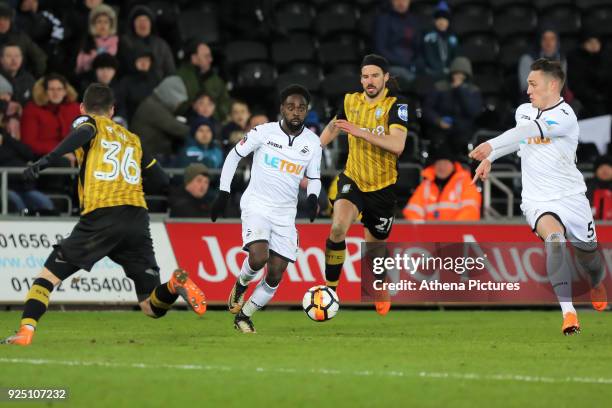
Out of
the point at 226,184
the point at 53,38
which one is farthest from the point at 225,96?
the point at 226,184

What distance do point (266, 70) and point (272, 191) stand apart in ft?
27.7

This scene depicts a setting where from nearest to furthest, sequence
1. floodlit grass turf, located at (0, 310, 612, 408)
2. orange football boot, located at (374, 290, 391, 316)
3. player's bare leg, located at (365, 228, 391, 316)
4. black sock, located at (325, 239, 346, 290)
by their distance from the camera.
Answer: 1. floodlit grass turf, located at (0, 310, 612, 408)
2. black sock, located at (325, 239, 346, 290)
3. player's bare leg, located at (365, 228, 391, 316)
4. orange football boot, located at (374, 290, 391, 316)

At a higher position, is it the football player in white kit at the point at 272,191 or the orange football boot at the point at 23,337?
the football player in white kit at the point at 272,191

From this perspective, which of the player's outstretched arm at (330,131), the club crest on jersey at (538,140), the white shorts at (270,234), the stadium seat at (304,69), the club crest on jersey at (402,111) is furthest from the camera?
the stadium seat at (304,69)

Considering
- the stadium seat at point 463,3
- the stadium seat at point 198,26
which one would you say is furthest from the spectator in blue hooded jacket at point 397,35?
the stadium seat at point 198,26

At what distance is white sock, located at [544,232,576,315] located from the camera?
11742mm

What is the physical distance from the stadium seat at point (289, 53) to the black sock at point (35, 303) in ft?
34.6

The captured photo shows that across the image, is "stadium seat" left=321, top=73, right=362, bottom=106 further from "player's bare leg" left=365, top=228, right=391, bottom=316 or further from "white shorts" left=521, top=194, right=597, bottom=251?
"white shorts" left=521, top=194, right=597, bottom=251

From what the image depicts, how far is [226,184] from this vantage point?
1219cm

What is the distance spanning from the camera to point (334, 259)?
1350cm

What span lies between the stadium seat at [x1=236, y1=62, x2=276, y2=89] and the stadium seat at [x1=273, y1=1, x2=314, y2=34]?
48.0 inches

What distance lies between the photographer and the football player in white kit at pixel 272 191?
39.8ft

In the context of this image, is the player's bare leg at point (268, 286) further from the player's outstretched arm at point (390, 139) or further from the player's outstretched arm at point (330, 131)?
the player's outstretched arm at point (390, 139)

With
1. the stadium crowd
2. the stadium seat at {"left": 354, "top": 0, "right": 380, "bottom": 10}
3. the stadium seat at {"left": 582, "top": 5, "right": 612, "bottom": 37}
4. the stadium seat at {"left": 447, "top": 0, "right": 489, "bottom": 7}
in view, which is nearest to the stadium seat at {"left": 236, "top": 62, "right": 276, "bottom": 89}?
the stadium crowd
